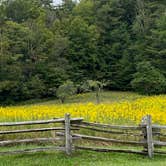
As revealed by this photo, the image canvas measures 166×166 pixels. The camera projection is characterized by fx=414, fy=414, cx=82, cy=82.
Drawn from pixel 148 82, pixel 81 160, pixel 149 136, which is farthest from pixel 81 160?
pixel 148 82

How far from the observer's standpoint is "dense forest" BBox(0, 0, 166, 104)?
167 feet

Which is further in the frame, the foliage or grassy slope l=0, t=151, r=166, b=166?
the foliage

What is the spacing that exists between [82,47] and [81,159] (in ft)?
155

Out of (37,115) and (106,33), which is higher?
(106,33)

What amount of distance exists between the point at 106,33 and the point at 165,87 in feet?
51.2

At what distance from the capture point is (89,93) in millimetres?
50281

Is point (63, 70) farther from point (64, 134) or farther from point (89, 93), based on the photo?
point (64, 134)

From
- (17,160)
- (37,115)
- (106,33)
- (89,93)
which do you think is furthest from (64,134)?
(106,33)

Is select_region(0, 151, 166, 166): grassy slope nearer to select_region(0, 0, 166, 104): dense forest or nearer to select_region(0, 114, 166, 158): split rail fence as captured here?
select_region(0, 114, 166, 158): split rail fence

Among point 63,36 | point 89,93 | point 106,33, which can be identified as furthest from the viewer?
point 106,33

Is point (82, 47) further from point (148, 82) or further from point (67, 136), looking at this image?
point (67, 136)

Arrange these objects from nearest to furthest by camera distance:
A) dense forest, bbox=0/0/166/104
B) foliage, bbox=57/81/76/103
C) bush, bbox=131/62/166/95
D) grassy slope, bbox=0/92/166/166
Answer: grassy slope, bbox=0/92/166/166, foliage, bbox=57/81/76/103, dense forest, bbox=0/0/166/104, bush, bbox=131/62/166/95

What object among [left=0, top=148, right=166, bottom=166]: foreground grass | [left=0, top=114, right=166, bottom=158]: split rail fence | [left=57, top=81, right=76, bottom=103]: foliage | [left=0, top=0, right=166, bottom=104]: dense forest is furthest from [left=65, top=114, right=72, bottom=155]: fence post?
[left=0, top=0, right=166, bottom=104]: dense forest

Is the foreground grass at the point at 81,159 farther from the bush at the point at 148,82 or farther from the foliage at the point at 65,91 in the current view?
the bush at the point at 148,82
